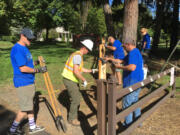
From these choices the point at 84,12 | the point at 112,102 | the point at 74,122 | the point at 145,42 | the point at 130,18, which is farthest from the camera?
the point at 84,12

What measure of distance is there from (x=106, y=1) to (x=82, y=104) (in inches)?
278

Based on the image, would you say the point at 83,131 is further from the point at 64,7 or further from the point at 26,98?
the point at 64,7

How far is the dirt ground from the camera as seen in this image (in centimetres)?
362

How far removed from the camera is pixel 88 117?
13.9 feet

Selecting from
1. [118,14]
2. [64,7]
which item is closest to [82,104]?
[118,14]

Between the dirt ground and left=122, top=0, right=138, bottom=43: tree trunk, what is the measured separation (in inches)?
127

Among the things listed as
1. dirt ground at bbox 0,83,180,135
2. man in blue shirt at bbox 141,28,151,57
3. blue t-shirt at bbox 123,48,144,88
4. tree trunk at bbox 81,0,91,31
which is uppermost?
tree trunk at bbox 81,0,91,31

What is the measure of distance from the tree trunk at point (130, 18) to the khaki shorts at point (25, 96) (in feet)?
16.6

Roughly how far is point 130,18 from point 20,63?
553 centimetres

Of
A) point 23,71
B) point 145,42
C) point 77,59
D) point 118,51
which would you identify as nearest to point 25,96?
point 23,71

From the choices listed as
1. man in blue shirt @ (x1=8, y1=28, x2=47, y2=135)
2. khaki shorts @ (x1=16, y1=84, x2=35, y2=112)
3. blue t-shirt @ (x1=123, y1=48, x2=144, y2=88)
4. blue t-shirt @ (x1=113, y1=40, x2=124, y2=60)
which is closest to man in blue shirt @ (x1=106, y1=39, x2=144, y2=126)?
blue t-shirt @ (x1=123, y1=48, x2=144, y2=88)

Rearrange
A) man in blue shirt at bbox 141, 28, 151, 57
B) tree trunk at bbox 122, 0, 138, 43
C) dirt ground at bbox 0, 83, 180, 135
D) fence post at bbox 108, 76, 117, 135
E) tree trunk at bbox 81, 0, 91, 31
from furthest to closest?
tree trunk at bbox 81, 0, 91, 31 → man in blue shirt at bbox 141, 28, 151, 57 → tree trunk at bbox 122, 0, 138, 43 → dirt ground at bbox 0, 83, 180, 135 → fence post at bbox 108, 76, 117, 135

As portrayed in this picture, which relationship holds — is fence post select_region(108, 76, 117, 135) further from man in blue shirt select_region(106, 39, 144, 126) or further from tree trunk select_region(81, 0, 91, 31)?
tree trunk select_region(81, 0, 91, 31)

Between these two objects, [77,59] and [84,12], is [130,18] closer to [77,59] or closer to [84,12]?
[77,59]
